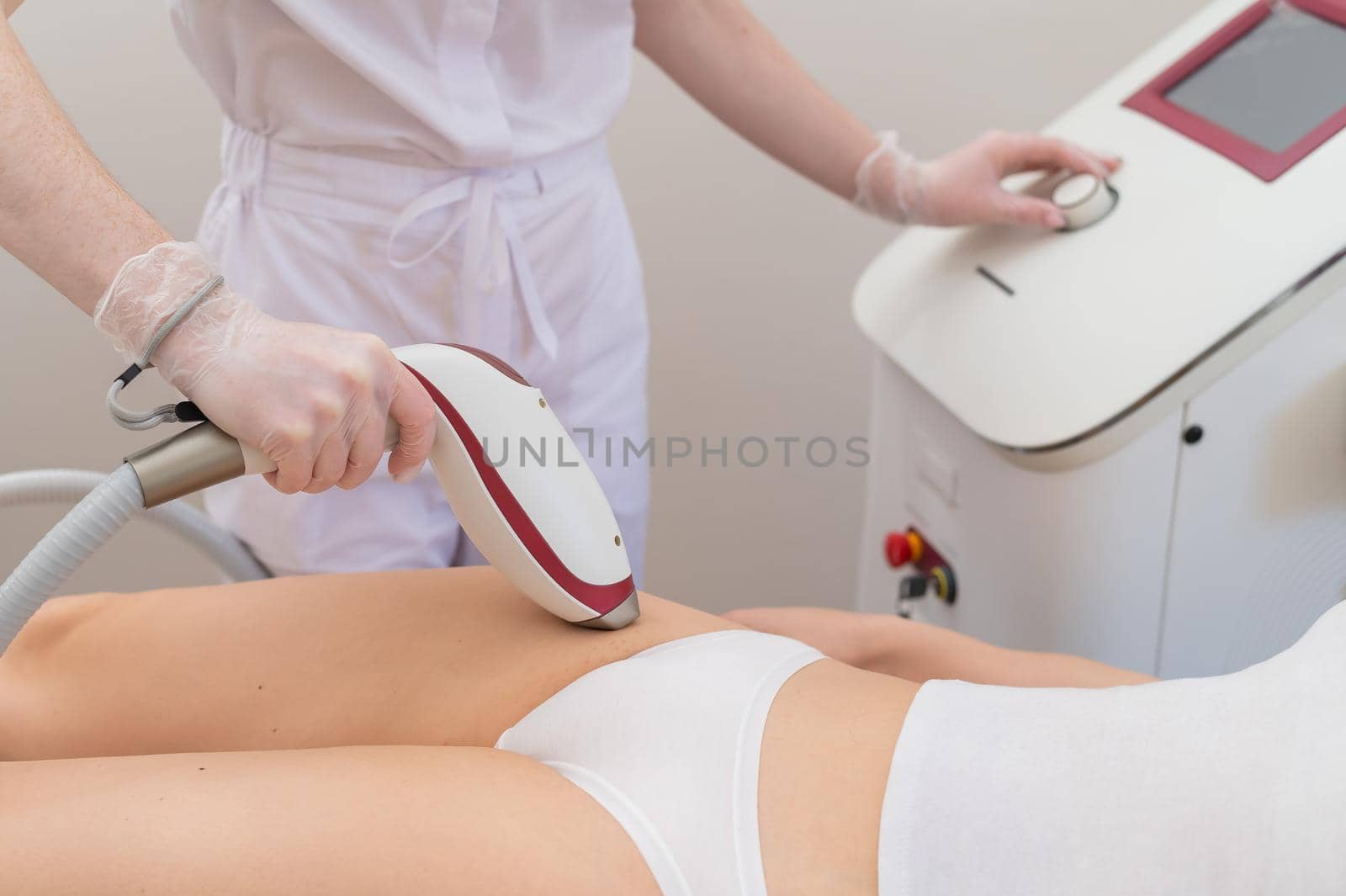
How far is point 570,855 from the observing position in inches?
27.1

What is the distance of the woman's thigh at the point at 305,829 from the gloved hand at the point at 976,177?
0.76 m

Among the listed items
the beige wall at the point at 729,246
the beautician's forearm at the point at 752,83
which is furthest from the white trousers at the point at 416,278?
the beige wall at the point at 729,246

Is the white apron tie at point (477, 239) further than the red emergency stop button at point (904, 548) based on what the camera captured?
No

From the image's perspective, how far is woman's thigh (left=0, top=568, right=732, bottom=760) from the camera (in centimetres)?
88

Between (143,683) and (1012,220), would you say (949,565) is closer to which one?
(1012,220)

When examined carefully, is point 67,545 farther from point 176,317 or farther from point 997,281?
point 997,281

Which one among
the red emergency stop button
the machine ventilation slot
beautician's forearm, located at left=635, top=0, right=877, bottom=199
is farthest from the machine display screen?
the red emergency stop button

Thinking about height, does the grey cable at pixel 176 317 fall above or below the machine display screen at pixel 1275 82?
below

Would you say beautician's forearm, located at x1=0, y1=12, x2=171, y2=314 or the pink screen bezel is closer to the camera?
beautician's forearm, located at x1=0, y1=12, x2=171, y2=314

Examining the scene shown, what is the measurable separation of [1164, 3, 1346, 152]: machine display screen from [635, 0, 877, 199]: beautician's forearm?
Result: 34 cm

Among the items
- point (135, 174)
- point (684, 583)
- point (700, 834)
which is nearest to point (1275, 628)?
point (700, 834)

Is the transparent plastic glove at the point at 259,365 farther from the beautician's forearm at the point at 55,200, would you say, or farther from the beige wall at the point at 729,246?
the beige wall at the point at 729,246

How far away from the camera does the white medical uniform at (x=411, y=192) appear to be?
40.4 inches
